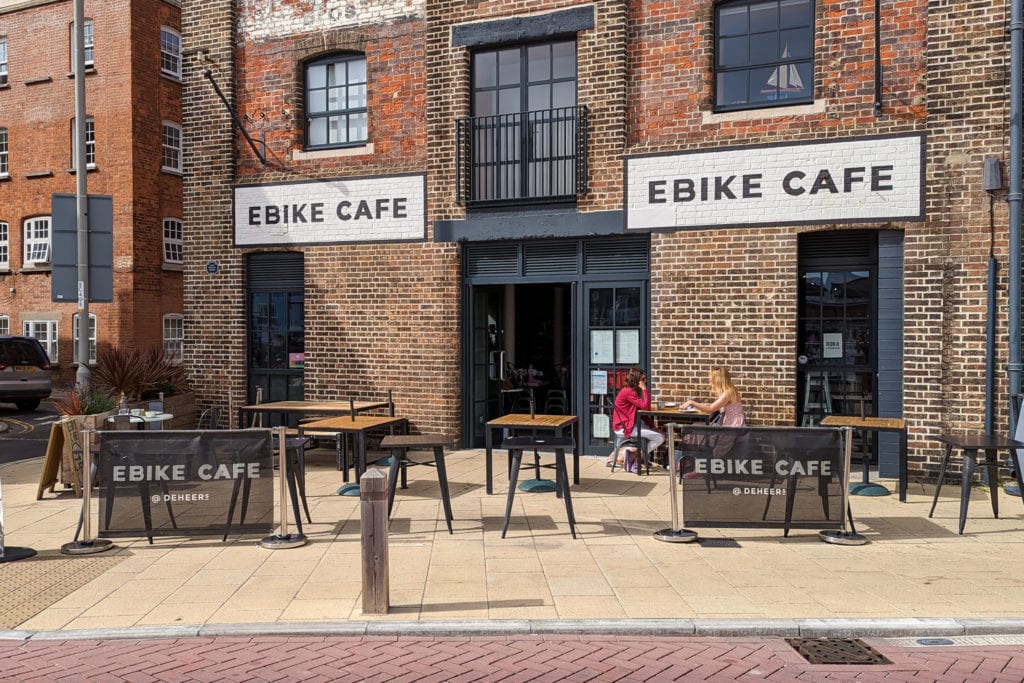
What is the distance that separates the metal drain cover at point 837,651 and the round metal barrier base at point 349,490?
18.3 feet

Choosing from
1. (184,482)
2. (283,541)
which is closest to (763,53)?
(283,541)

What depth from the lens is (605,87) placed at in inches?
451

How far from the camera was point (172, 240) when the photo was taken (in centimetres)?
2586

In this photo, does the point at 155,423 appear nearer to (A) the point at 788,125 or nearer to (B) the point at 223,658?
(B) the point at 223,658

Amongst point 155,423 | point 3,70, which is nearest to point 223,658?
point 155,423

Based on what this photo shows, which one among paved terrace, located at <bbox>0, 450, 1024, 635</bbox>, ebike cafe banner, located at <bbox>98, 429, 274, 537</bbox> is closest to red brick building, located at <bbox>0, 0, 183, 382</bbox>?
paved terrace, located at <bbox>0, 450, 1024, 635</bbox>

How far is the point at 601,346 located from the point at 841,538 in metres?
5.02

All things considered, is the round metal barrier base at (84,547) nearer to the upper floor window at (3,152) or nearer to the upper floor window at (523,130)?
the upper floor window at (523,130)

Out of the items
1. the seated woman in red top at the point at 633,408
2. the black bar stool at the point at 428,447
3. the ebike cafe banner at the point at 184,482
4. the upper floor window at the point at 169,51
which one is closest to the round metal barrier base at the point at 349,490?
the black bar stool at the point at 428,447

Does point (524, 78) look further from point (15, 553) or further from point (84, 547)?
point (15, 553)

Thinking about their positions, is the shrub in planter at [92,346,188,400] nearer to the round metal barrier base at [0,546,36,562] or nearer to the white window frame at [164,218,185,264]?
the round metal barrier base at [0,546,36,562]

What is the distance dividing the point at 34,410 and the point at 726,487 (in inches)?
741

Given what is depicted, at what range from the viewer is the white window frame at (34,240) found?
1011 inches

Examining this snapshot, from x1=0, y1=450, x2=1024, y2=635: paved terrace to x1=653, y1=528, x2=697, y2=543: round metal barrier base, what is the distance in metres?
0.15
